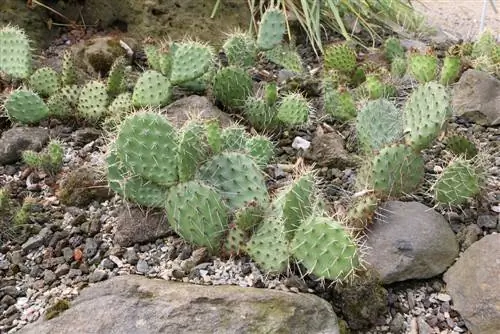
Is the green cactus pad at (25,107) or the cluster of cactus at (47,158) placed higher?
the green cactus pad at (25,107)

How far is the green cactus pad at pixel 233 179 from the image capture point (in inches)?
95.2

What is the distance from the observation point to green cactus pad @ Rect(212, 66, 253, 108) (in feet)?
10.8

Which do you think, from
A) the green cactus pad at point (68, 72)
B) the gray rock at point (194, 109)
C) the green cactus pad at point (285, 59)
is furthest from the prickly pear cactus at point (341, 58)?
the green cactus pad at point (68, 72)

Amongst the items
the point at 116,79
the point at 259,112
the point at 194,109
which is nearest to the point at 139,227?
the point at 194,109

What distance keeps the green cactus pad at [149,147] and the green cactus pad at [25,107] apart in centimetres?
109

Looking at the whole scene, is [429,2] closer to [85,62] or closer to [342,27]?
[342,27]

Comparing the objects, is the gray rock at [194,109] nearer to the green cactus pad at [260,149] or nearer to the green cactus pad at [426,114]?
the green cactus pad at [260,149]

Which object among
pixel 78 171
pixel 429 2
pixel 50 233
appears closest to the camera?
pixel 50 233

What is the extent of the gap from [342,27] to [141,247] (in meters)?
2.42

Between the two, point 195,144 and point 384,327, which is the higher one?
point 195,144

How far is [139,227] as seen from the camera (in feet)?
8.32

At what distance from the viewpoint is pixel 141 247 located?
2508mm

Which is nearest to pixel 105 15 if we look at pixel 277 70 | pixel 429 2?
pixel 277 70

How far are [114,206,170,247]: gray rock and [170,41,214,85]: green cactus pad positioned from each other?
2.80ft
